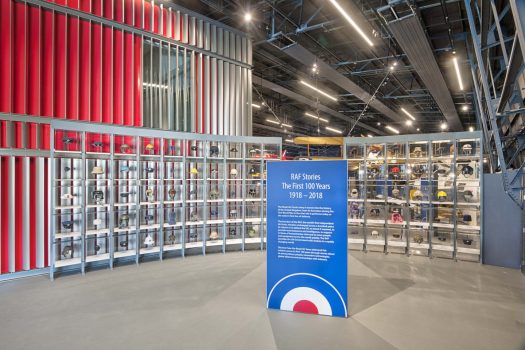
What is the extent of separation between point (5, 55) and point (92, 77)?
1.47 metres

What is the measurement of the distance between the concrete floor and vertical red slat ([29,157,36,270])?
1.65 feet

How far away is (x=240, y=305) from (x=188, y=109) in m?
5.50

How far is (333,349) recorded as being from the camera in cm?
337

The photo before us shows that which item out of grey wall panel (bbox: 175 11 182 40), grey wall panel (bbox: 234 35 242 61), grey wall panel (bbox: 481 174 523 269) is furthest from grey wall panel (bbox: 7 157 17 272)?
grey wall panel (bbox: 481 174 523 269)

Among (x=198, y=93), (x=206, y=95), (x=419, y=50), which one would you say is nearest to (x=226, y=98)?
(x=206, y=95)

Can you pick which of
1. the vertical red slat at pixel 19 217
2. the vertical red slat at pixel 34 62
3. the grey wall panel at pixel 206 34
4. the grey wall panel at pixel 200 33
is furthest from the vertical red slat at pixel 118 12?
the vertical red slat at pixel 19 217

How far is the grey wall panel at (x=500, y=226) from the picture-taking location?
253 inches

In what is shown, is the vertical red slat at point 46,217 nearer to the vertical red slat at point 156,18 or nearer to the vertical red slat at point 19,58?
the vertical red slat at point 19,58

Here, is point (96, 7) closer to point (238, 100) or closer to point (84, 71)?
point (84, 71)

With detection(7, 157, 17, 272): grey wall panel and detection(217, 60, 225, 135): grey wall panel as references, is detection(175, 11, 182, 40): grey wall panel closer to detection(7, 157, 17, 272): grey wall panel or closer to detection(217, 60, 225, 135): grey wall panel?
detection(217, 60, 225, 135): grey wall panel

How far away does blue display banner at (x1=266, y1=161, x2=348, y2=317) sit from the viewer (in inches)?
162

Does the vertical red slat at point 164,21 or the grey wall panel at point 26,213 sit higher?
the vertical red slat at point 164,21

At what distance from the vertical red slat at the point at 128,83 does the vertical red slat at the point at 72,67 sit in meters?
1.01

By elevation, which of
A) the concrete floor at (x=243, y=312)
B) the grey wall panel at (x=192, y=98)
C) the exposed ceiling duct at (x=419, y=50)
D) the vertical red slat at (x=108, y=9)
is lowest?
the concrete floor at (x=243, y=312)
